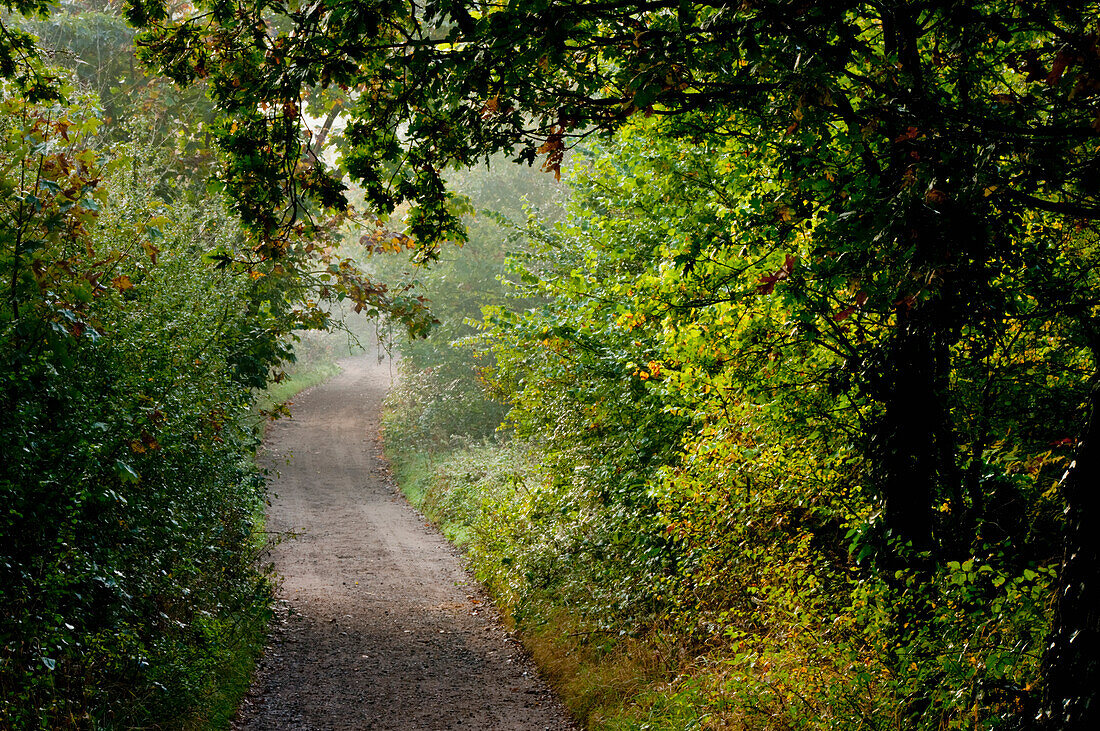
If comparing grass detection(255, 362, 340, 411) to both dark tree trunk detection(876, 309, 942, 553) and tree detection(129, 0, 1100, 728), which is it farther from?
dark tree trunk detection(876, 309, 942, 553)

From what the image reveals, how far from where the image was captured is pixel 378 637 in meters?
10.3

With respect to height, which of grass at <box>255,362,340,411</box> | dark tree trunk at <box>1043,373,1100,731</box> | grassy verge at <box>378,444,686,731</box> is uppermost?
grass at <box>255,362,340,411</box>

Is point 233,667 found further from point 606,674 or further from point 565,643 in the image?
point 606,674

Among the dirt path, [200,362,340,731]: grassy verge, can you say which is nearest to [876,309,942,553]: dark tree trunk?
the dirt path

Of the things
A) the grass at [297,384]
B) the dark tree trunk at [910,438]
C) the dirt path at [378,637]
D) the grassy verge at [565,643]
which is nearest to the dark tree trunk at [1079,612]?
the dark tree trunk at [910,438]

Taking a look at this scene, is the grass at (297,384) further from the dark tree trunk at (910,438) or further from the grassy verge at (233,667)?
the dark tree trunk at (910,438)

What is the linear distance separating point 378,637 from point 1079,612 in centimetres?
873

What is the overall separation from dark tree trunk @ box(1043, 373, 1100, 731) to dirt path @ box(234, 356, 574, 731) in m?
5.02

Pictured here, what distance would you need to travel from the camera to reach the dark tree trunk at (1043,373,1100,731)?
3.21 m

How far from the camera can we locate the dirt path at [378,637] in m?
7.70

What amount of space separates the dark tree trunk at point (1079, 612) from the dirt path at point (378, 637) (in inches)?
197

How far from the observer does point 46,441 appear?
502 centimetres

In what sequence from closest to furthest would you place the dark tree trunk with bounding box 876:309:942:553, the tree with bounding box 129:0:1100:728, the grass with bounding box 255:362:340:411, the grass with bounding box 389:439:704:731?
the tree with bounding box 129:0:1100:728 < the dark tree trunk with bounding box 876:309:942:553 < the grass with bounding box 389:439:704:731 < the grass with bounding box 255:362:340:411

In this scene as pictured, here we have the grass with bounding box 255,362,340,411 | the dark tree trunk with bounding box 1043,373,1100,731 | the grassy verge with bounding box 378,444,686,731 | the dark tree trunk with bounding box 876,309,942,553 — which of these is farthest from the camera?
the grass with bounding box 255,362,340,411
